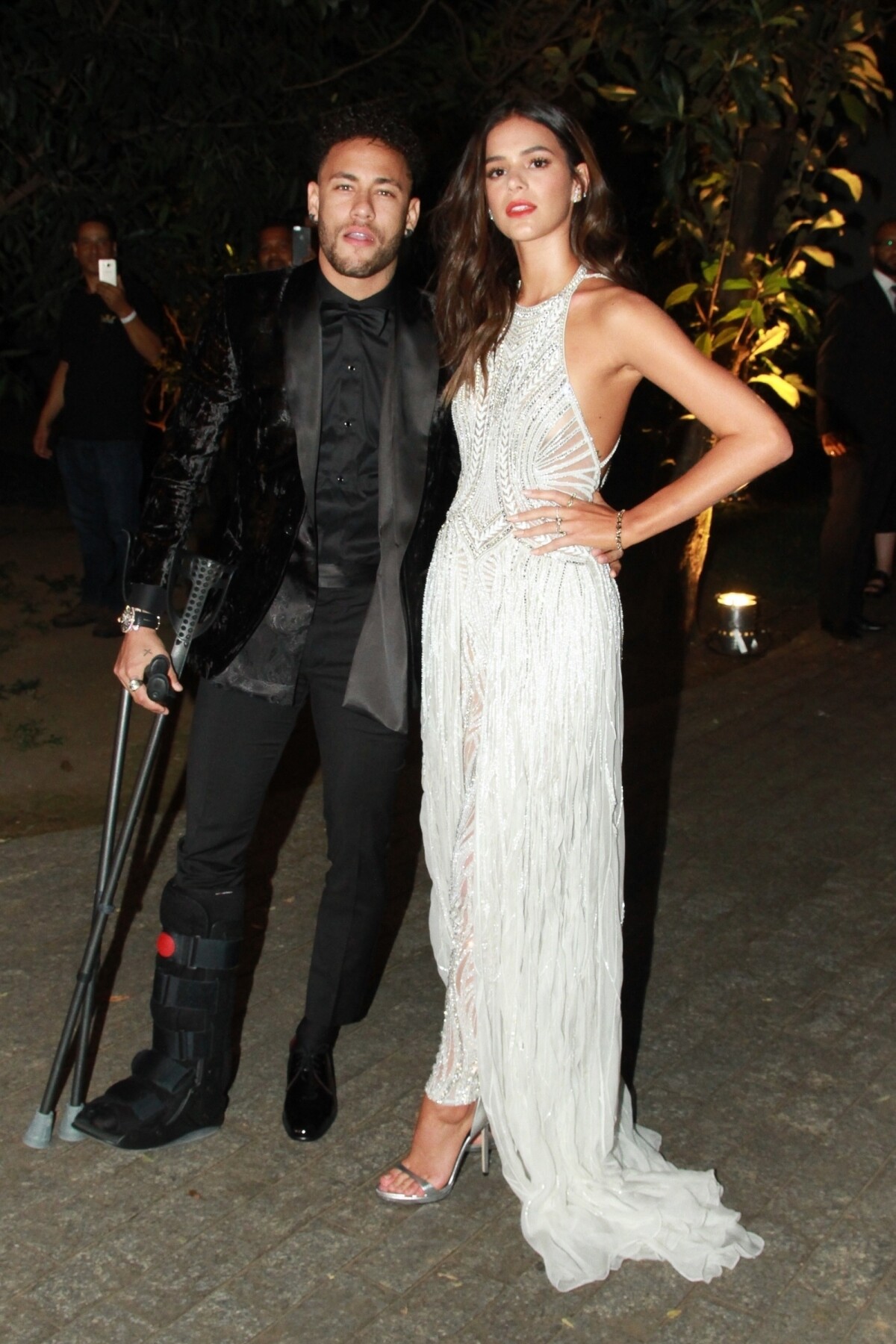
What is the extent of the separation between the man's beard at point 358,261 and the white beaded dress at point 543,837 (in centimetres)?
35

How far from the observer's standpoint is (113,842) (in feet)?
11.8

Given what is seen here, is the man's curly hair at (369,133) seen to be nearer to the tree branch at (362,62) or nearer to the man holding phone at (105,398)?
the tree branch at (362,62)

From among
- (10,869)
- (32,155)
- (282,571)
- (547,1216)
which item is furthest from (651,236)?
(547,1216)

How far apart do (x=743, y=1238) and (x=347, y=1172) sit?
912 mm

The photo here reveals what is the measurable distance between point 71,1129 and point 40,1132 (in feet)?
0.23

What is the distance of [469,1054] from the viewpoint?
3354 millimetres

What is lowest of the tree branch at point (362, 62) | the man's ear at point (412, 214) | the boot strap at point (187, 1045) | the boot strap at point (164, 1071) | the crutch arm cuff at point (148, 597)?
the boot strap at point (164, 1071)

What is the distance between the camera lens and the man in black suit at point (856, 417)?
8.38 meters

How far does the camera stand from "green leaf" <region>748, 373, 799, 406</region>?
7074 millimetres

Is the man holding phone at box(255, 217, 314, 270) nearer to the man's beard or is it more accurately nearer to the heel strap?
the man's beard

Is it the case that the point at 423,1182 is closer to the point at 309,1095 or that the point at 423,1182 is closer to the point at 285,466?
the point at 309,1095

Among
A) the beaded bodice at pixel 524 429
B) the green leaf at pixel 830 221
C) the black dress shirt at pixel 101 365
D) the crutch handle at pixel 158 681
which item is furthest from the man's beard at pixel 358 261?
the black dress shirt at pixel 101 365

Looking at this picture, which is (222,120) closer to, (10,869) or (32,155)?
(32,155)

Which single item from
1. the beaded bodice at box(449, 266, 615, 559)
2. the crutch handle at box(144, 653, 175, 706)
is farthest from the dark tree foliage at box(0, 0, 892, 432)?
the crutch handle at box(144, 653, 175, 706)
